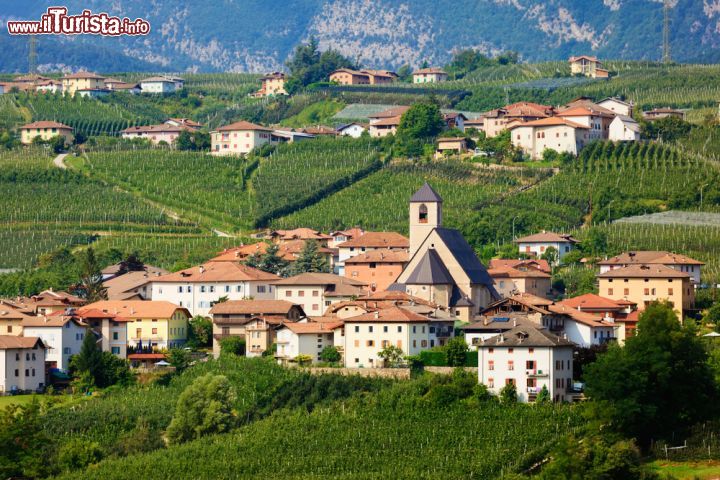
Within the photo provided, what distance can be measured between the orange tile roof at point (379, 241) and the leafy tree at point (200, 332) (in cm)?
1671

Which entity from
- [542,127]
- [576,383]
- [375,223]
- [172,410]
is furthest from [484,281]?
[542,127]

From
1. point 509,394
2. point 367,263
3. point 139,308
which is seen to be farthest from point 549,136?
point 509,394

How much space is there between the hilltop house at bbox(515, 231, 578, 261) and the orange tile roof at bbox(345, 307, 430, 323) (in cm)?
2931

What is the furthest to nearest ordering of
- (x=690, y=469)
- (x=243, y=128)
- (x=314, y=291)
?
(x=243, y=128)
(x=314, y=291)
(x=690, y=469)

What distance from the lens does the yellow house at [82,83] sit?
618ft

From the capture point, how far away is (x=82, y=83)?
189000 mm

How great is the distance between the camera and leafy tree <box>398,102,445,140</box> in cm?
14788

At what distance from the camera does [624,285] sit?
3920 inches

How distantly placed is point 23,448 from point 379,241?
38.3m

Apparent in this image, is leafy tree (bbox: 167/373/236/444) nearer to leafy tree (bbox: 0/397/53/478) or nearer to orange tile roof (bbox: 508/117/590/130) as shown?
leafy tree (bbox: 0/397/53/478)

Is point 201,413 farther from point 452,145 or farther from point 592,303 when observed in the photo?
point 452,145

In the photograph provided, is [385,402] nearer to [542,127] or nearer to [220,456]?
[220,456]

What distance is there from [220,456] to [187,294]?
28.1 metres

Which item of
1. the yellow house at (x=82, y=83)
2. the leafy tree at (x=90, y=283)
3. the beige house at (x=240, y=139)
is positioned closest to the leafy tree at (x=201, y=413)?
the leafy tree at (x=90, y=283)
